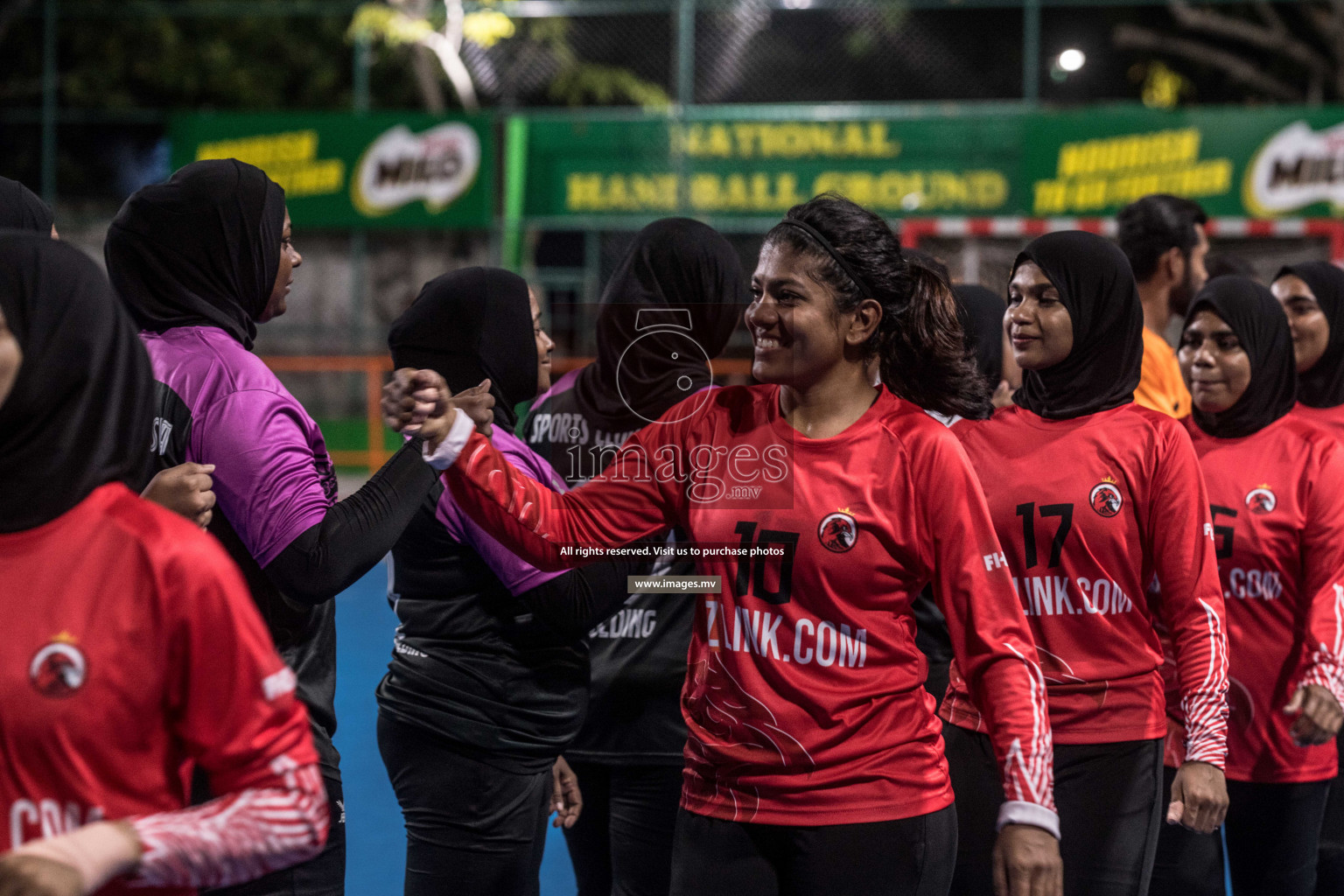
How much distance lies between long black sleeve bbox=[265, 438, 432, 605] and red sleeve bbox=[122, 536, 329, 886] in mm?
548

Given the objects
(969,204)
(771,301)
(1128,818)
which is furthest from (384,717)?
(969,204)

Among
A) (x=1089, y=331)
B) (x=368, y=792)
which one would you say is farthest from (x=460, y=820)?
(x=368, y=792)

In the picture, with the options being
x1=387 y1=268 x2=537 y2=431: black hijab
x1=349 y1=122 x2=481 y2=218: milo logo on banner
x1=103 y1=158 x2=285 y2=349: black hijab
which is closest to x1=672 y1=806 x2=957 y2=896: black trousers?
x1=387 y1=268 x2=537 y2=431: black hijab

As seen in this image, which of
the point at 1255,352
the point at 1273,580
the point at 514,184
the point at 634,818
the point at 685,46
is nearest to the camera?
the point at 634,818

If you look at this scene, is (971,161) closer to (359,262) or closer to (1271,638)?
(359,262)

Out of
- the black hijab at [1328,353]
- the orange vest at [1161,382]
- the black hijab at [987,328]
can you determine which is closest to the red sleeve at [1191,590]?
the black hijab at [987,328]

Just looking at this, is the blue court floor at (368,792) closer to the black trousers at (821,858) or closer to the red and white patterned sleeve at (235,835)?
the black trousers at (821,858)

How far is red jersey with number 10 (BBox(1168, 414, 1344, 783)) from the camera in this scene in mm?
3311

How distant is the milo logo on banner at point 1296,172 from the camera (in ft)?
41.9

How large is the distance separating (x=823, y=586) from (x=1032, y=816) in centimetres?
50

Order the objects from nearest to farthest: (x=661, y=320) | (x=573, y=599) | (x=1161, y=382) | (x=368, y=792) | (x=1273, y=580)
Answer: (x=573, y=599) < (x=661, y=320) < (x=1273, y=580) < (x=1161, y=382) < (x=368, y=792)

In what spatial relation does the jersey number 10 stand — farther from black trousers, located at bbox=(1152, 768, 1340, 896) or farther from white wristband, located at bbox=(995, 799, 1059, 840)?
black trousers, located at bbox=(1152, 768, 1340, 896)

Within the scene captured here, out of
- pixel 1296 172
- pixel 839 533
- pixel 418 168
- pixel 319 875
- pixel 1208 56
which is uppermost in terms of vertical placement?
pixel 1208 56

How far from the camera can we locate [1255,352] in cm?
354
